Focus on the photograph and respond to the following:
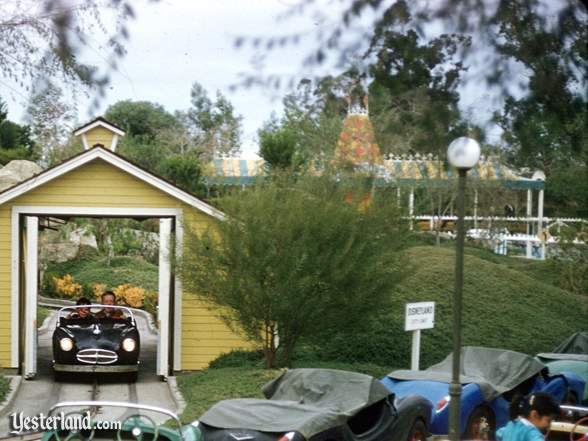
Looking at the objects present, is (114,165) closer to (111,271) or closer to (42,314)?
(42,314)

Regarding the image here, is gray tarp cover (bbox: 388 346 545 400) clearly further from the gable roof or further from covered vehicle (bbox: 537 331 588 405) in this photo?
the gable roof

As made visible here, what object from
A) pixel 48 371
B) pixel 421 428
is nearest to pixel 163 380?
pixel 48 371

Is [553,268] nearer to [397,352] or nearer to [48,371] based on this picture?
[397,352]

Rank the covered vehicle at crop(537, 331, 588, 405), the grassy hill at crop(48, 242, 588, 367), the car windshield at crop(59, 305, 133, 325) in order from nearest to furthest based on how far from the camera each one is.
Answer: the covered vehicle at crop(537, 331, 588, 405), the car windshield at crop(59, 305, 133, 325), the grassy hill at crop(48, 242, 588, 367)

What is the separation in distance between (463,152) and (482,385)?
4.15 metres

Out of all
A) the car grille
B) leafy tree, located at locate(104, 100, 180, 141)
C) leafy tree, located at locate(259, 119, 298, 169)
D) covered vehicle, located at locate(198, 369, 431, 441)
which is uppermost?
leafy tree, located at locate(104, 100, 180, 141)

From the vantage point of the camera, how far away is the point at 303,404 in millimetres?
10305

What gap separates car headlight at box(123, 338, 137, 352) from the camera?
17562 millimetres

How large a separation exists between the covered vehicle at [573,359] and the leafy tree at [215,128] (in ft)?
91.2

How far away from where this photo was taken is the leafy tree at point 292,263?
16.3m

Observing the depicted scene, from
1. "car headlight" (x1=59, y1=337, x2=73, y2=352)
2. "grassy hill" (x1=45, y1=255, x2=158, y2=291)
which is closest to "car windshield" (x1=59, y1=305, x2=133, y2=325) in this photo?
"car headlight" (x1=59, y1=337, x2=73, y2=352)

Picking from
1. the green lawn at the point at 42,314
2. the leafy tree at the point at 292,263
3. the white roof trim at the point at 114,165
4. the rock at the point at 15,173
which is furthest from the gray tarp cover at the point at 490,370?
the rock at the point at 15,173

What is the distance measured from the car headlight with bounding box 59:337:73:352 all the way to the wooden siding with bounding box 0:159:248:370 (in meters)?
1.75

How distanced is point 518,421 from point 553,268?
2490 cm
